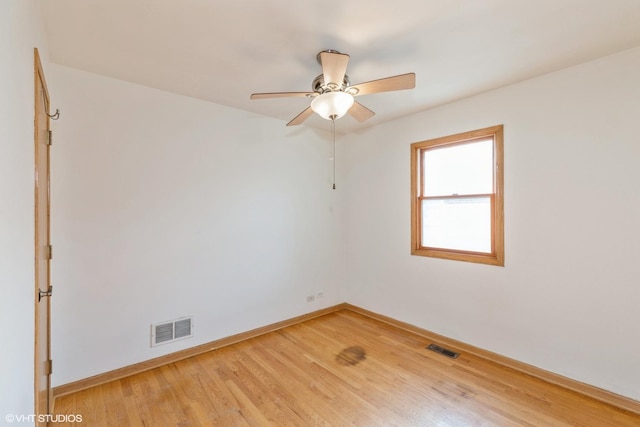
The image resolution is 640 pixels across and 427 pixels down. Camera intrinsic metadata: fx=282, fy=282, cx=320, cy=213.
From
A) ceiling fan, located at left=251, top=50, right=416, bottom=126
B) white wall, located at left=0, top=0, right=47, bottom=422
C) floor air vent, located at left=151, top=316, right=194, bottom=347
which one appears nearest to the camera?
white wall, located at left=0, top=0, right=47, bottom=422

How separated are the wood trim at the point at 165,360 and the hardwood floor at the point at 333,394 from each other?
58mm

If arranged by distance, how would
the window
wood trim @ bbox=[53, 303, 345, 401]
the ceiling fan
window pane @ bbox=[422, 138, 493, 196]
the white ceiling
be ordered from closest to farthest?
the white ceiling < the ceiling fan < wood trim @ bbox=[53, 303, 345, 401] < the window < window pane @ bbox=[422, 138, 493, 196]

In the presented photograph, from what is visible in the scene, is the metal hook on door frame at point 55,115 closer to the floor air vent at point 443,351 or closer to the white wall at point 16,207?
the white wall at point 16,207

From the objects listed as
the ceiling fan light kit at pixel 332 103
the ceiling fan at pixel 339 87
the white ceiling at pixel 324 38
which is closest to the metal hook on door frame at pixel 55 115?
the white ceiling at pixel 324 38

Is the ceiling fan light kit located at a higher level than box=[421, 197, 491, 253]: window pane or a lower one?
higher

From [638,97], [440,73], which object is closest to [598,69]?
[638,97]

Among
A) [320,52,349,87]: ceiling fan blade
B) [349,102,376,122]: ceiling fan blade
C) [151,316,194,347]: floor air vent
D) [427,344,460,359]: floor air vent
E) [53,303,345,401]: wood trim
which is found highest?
[320,52,349,87]: ceiling fan blade

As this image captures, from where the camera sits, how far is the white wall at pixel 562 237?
7.03 ft

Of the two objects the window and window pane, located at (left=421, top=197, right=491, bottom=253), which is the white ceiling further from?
window pane, located at (left=421, top=197, right=491, bottom=253)

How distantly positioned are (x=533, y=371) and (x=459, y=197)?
175 cm

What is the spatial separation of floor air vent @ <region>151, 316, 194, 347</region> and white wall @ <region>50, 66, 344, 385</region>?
0.06 metres

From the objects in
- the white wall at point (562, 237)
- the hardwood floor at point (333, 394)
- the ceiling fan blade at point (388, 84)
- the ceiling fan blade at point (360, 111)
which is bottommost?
the hardwood floor at point (333, 394)

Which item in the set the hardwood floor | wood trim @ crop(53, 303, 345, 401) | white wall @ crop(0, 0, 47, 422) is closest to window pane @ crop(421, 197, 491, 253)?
the hardwood floor

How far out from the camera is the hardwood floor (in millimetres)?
2012
